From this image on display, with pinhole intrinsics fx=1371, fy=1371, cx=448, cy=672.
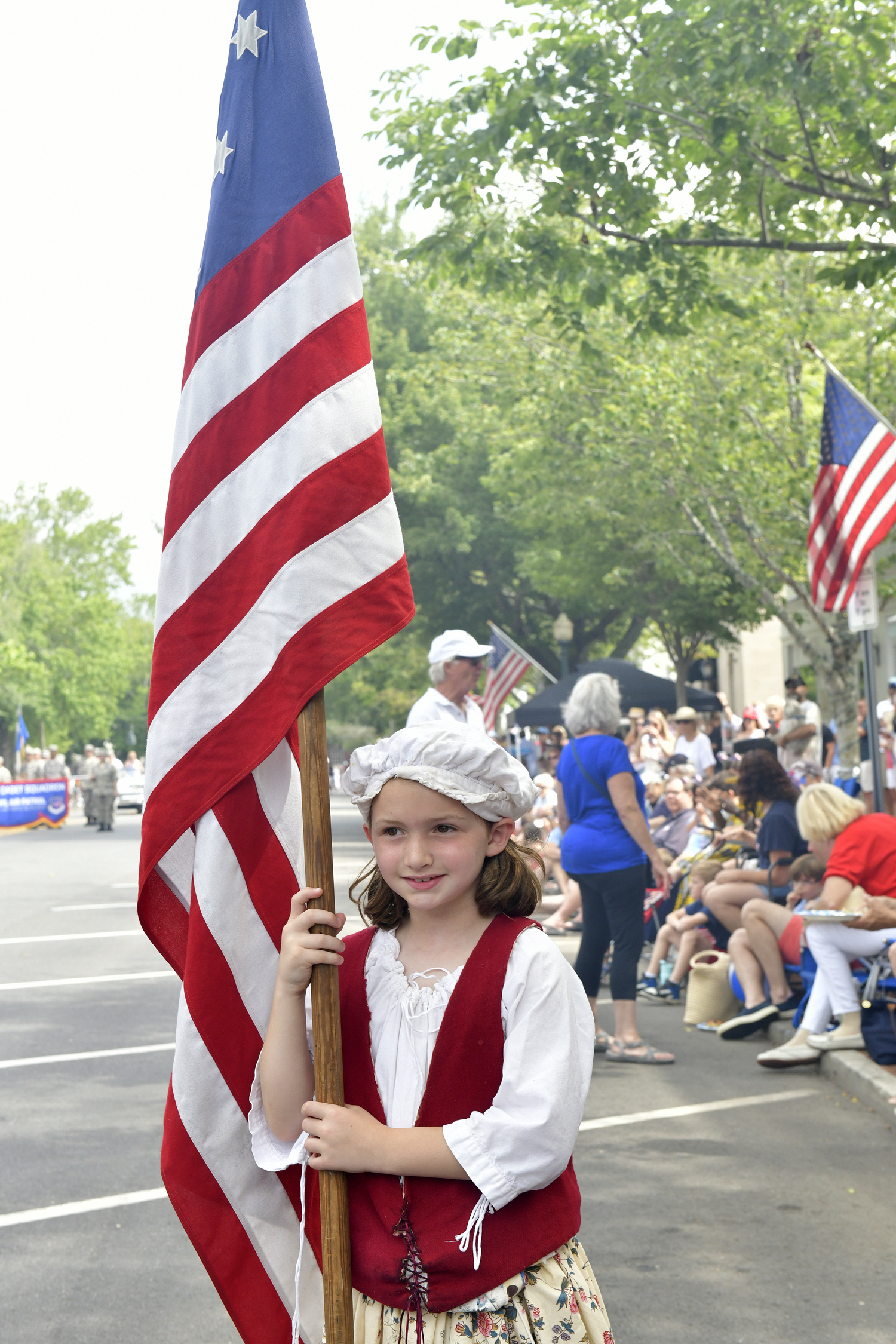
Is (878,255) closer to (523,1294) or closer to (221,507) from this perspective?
(221,507)

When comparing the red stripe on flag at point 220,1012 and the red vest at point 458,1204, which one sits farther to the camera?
the red stripe on flag at point 220,1012

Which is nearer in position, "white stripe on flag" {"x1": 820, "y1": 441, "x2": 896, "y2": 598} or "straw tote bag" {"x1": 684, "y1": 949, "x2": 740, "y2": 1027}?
"white stripe on flag" {"x1": 820, "y1": 441, "x2": 896, "y2": 598}

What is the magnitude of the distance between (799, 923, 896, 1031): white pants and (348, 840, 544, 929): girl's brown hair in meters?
5.18

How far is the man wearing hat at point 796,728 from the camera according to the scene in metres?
12.8

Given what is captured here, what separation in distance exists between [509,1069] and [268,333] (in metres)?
1.39

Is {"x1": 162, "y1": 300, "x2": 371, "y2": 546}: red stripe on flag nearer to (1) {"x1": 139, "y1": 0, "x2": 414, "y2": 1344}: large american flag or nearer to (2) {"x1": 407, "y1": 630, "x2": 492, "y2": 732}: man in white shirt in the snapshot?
(1) {"x1": 139, "y1": 0, "x2": 414, "y2": 1344}: large american flag

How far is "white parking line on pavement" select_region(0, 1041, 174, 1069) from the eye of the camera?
311 inches

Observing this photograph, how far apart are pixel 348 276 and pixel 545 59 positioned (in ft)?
23.9

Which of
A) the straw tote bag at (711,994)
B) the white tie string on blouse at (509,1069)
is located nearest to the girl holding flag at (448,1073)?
the white tie string on blouse at (509,1069)

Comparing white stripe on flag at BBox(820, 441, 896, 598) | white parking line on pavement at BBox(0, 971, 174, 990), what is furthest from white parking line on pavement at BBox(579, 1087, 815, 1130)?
white parking line on pavement at BBox(0, 971, 174, 990)

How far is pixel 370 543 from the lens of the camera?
8.29ft

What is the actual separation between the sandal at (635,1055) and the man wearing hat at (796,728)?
5520 millimetres

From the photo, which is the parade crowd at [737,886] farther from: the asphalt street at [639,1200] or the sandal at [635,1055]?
the asphalt street at [639,1200]

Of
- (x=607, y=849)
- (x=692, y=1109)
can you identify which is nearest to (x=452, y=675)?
(x=607, y=849)
